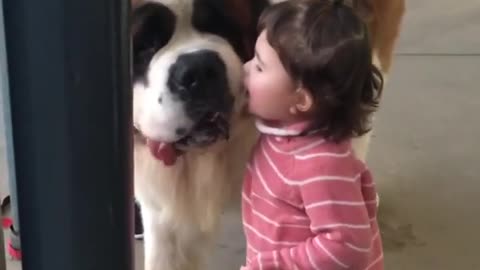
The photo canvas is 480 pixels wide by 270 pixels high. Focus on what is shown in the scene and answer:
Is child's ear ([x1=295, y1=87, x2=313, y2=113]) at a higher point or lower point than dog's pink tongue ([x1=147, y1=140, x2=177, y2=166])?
higher

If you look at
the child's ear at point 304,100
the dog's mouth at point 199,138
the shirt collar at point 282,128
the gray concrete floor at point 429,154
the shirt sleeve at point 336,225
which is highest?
the child's ear at point 304,100

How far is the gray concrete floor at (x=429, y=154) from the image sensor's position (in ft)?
5.37

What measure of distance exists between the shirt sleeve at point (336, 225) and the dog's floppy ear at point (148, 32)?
0.88 feet

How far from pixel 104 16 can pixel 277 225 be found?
43 cm

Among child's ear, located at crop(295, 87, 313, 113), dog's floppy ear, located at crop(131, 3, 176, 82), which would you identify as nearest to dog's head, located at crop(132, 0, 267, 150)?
dog's floppy ear, located at crop(131, 3, 176, 82)

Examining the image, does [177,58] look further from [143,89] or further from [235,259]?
[235,259]

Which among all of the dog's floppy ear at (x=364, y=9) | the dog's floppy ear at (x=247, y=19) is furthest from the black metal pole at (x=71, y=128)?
the dog's floppy ear at (x=364, y=9)

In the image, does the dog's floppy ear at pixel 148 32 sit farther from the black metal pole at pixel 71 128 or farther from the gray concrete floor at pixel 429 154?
the gray concrete floor at pixel 429 154

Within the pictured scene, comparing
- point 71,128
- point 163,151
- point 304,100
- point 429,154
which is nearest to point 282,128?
point 304,100

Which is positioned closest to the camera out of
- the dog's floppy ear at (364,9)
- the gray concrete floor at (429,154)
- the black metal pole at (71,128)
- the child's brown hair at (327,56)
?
the black metal pole at (71,128)

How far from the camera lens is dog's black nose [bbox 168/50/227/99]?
1.11m

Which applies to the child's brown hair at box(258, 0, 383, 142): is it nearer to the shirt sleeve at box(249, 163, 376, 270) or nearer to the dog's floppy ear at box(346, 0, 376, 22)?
the shirt sleeve at box(249, 163, 376, 270)

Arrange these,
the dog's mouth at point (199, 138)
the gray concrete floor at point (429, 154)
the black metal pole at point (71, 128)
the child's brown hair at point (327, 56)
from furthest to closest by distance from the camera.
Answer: the gray concrete floor at point (429, 154)
the dog's mouth at point (199, 138)
the child's brown hair at point (327, 56)
the black metal pole at point (71, 128)

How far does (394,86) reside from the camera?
7.70 feet
